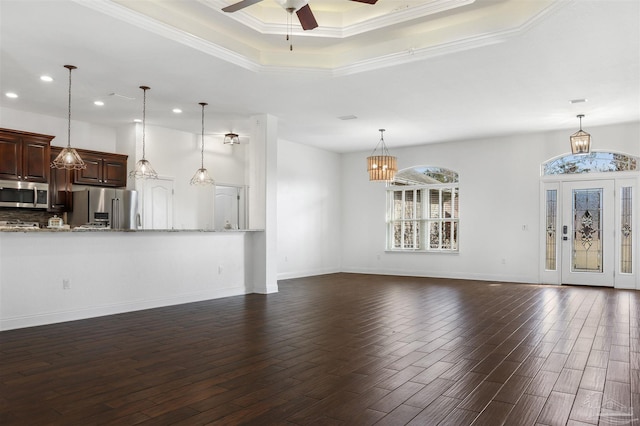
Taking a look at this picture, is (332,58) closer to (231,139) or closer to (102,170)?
(231,139)

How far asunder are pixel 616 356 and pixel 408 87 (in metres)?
4.12

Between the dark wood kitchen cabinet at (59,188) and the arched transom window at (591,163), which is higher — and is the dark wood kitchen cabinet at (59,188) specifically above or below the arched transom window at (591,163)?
below

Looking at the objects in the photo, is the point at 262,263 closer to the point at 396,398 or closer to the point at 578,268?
the point at 396,398

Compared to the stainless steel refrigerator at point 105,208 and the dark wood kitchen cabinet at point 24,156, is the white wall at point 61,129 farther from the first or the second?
the stainless steel refrigerator at point 105,208

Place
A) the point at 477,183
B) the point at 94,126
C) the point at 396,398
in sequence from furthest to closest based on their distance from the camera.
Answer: the point at 477,183 → the point at 94,126 → the point at 396,398

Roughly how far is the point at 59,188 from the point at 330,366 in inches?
250

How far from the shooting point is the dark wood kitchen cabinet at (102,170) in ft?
26.2

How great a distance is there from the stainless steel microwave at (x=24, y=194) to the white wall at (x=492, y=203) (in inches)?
283

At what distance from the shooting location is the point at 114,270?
5.89m

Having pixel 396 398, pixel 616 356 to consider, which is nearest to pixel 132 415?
pixel 396 398

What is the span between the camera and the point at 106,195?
26.1ft

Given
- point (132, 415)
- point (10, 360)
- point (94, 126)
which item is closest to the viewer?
point (132, 415)

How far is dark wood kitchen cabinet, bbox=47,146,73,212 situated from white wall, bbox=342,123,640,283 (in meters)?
6.79

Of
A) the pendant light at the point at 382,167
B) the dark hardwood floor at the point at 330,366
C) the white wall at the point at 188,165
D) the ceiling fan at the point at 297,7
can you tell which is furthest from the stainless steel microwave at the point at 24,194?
the pendant light at the point at 382,167
